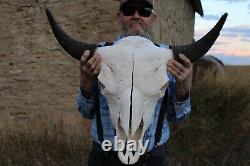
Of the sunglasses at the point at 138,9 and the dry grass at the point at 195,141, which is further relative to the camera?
the dry grass at the point at 195,141

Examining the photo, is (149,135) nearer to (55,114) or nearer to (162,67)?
(162,67)

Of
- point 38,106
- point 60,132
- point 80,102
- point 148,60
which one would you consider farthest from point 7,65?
point 148,60

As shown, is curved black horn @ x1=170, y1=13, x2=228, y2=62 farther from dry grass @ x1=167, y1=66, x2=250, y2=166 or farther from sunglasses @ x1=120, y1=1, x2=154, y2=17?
dry grass @ x1=167, y1=66, x2=250, y2=166

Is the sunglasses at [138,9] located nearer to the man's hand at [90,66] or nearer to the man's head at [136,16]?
the man's head at [136,16]

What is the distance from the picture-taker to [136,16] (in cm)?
313

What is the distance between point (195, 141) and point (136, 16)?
587 centimetres

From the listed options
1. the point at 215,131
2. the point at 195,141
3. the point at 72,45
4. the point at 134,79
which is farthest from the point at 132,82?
the point at 215,131

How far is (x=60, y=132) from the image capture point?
26.8 ft

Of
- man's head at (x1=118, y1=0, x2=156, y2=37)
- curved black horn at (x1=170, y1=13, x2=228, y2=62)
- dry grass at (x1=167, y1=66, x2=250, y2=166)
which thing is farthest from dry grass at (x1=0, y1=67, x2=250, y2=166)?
curved black horn at (x1=170, y1=13, x2=228, y2=62)

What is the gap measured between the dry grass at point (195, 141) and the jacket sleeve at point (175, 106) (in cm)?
400

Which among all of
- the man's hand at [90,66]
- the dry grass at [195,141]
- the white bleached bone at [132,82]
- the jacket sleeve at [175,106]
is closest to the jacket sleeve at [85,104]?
the man's hand at [90,66]

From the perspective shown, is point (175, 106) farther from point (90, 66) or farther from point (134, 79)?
point (90, 66)

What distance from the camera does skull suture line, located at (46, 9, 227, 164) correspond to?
8.69ft

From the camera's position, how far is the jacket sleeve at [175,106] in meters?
3.19
